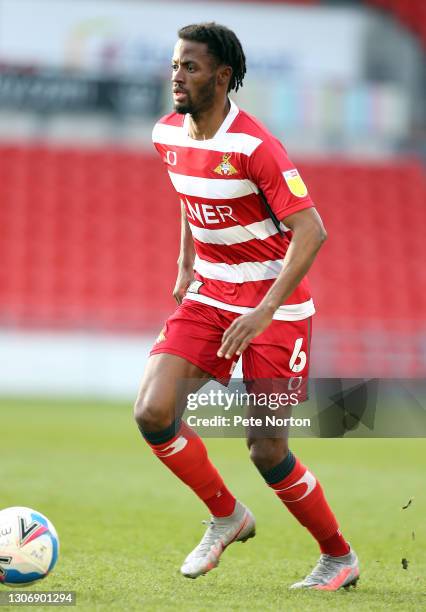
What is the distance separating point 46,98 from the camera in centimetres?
2042

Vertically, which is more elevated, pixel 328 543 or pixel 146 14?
pixel 146 14

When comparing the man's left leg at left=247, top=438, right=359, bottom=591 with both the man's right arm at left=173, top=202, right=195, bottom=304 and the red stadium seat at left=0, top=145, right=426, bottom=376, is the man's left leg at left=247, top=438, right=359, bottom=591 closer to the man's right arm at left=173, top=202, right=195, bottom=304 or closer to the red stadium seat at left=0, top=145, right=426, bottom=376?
the man's right arm at left=173, top=202, right=195, bottom=304

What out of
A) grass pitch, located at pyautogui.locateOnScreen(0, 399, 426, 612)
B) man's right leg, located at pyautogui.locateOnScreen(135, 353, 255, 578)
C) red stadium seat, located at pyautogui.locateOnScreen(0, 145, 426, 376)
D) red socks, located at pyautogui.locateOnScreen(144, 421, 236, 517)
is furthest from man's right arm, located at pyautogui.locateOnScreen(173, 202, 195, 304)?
red stadium seat, located at pyautogui.locateOnScreen(0, 145, 426, 376)

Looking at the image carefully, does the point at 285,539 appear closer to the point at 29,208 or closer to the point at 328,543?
the point at 328,543

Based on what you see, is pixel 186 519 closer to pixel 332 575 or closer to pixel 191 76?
pixel 332 575

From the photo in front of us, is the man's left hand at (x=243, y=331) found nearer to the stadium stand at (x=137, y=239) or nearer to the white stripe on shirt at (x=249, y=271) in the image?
the white stripe on shirt at (x=249, y=271)

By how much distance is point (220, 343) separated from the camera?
5.10m

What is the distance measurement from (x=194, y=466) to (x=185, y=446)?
115 millimetres

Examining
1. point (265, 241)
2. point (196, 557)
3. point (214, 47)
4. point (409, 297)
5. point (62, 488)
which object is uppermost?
point (214, 47)

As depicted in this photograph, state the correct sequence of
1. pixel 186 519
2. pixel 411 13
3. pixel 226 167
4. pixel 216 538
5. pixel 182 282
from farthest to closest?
pixel 411 13 → pixel 186 519 → pixel 182 282 → pixel 216 538 → pixel 226 167

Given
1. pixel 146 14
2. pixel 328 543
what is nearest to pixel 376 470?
pixel 328 543

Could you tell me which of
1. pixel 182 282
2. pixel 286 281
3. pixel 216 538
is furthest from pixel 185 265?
pixel 216 538

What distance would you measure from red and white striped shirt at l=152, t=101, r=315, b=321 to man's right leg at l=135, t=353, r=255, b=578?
400 millimetres

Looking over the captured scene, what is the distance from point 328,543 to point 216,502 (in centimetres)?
53
